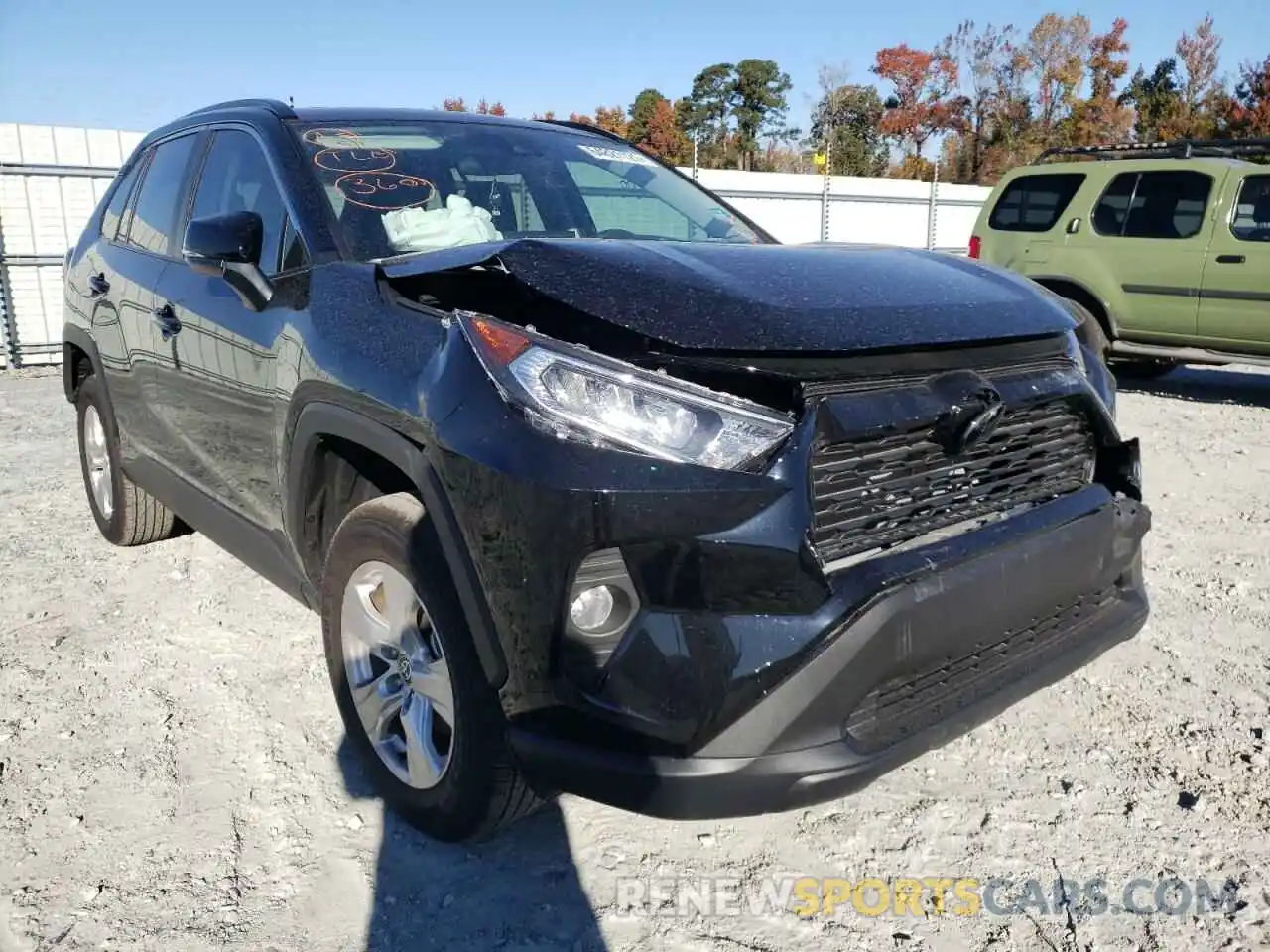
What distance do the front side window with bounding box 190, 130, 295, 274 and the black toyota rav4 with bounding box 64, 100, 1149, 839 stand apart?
0.02 meters

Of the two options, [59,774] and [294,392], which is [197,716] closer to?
[59,774]

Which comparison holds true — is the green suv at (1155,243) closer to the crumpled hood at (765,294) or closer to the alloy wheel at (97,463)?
the crumpled hood at (765,294)

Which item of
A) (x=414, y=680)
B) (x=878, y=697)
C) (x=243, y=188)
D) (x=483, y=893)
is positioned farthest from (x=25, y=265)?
(x=878, y=697)

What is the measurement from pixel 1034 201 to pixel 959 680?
8.39 meters

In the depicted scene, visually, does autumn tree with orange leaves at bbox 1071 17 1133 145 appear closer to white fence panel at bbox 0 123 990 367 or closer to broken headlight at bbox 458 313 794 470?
white fence panel at bbox 0 123 990 367

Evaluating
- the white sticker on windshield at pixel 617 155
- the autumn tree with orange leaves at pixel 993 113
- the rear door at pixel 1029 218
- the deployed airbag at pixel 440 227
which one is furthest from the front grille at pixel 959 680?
the autumn tree with orange leaves at pixel 993 113

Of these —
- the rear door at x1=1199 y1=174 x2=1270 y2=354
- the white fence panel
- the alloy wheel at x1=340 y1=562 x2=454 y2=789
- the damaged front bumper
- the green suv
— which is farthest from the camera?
the white fence panel

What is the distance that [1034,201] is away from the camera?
31.0 feet

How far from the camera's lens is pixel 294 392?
2.66 metres

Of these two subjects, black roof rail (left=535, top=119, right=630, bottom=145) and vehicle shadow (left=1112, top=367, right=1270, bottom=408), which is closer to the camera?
black roof rail (left=535, top=119, right=630, bottom=145)

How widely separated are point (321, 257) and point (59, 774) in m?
1.63

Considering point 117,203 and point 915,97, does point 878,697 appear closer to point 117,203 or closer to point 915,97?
point 117,203

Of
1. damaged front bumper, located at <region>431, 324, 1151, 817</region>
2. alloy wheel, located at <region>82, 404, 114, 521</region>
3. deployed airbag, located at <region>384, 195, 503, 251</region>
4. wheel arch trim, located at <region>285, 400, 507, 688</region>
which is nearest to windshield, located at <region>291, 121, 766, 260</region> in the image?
deployed airbag, located at <region>384, 195, 503, 251</region>

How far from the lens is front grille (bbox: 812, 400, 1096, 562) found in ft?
6.58
